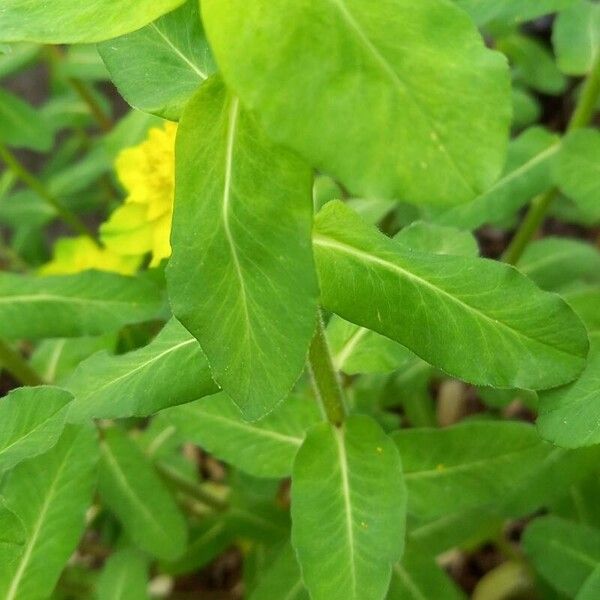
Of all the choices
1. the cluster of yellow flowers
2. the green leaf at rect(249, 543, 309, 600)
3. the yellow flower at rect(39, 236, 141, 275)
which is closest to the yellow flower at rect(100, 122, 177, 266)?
the cluster of yellow flowers

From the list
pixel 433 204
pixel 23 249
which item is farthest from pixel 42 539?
pixel 23 249

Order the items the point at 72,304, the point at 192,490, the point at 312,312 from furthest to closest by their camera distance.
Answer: the point at 192,490
the point at 72,304
the point at 312,312

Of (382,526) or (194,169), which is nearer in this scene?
(194,169)

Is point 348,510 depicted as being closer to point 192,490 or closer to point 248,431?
point 248,431

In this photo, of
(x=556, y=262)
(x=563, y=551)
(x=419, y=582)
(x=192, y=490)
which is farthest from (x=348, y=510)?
(x=556, y=262)

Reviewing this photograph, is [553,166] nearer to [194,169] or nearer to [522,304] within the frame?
[522,304]

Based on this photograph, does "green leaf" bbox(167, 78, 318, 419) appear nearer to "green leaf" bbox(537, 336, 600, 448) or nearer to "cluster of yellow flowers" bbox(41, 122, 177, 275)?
"green leaf" bbox(537, 336, 600, 448)
